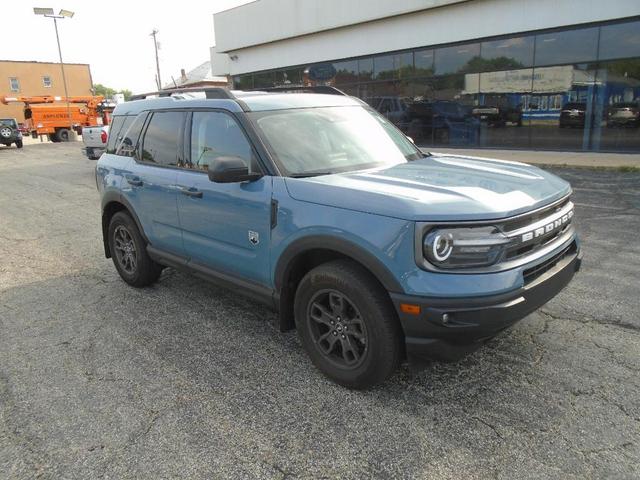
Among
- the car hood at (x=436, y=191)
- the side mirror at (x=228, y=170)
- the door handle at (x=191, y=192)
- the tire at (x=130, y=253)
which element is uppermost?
the side mirror at (x=228, y=170)

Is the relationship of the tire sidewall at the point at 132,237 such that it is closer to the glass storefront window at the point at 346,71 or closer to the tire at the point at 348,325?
the tire at the point at 348,325

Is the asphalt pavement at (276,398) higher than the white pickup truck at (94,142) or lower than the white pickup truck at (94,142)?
lower

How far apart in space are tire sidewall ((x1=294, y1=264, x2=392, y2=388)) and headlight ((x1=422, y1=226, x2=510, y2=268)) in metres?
0.46

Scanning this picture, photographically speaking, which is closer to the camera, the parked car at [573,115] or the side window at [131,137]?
the side window at [131,137]

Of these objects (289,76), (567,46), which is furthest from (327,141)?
(289,76)

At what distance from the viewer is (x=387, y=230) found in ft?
8.93

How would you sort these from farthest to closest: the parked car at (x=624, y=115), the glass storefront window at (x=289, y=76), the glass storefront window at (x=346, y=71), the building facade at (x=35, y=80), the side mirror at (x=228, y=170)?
1. the building facade at (x=35, y=80)
2. the glass storefront window at (x=289, y=76)
3. the glass storefront window at (x=346, y=71)
4. the parked car at (x=624, y=115)
5. the side mirror at (x=228, y=170)

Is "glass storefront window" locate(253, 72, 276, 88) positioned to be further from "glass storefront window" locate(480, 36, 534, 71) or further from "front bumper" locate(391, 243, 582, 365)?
"front bumper" locate(391, 243, 582, 365)

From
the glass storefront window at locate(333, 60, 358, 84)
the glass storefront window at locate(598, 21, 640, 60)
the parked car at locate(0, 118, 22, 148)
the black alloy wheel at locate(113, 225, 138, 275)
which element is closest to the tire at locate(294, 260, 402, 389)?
the black alloy wheel at locate(113, 225, 138, 275)

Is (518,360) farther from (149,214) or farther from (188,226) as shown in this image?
(149,214)

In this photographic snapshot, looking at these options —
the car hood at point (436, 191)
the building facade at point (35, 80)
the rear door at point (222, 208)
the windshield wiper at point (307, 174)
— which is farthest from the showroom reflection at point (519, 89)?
the building facade at point (35, 80)

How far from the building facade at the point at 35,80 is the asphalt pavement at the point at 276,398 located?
64.2 metres

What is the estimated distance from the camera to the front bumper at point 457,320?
8.48 feet

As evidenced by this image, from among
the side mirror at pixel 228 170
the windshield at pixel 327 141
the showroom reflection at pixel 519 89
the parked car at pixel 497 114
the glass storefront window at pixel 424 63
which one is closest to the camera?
the side mirror at pixel 228 170
